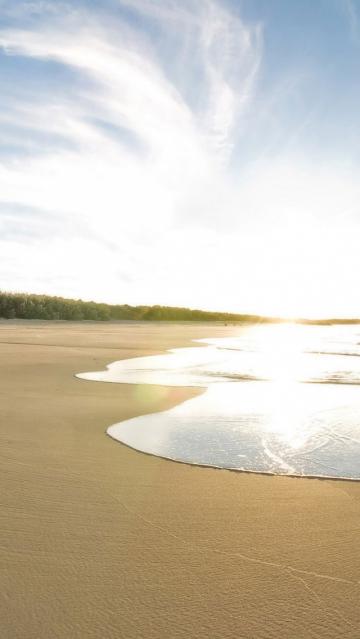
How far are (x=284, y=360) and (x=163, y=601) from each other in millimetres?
13478

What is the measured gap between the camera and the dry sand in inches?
86.7

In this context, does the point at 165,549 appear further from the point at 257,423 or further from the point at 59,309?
the point at 59,309

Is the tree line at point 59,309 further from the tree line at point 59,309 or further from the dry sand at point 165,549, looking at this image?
the dry sand at point 165,549

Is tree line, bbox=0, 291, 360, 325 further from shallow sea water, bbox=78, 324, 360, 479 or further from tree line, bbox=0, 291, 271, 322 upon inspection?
shallow sea water, bbox=78, 324, 360, 479

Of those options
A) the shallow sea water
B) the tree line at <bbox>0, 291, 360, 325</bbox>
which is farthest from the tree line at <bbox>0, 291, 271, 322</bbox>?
the shallow sea water

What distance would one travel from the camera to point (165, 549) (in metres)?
2.81

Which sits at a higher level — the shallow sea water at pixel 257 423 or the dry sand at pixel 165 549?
the shallow sea water at pixel 257 423

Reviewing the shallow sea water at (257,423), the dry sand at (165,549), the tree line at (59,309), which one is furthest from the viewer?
the tree line at (59,309)

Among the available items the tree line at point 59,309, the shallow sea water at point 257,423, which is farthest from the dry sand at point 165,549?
the tree line at point 59,309

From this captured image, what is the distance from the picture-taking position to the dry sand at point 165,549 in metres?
2.20

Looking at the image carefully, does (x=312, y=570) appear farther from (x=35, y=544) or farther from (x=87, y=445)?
(x=87, y=445)

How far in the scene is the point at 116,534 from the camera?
2.99m

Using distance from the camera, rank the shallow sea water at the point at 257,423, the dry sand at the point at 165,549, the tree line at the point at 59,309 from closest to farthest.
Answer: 1. the dry sand at the point at 165,549
2. the shallow sea water at the point at 257,423
3. the tree line at the point at 59,309

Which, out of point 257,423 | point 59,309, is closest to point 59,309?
point 59,309
